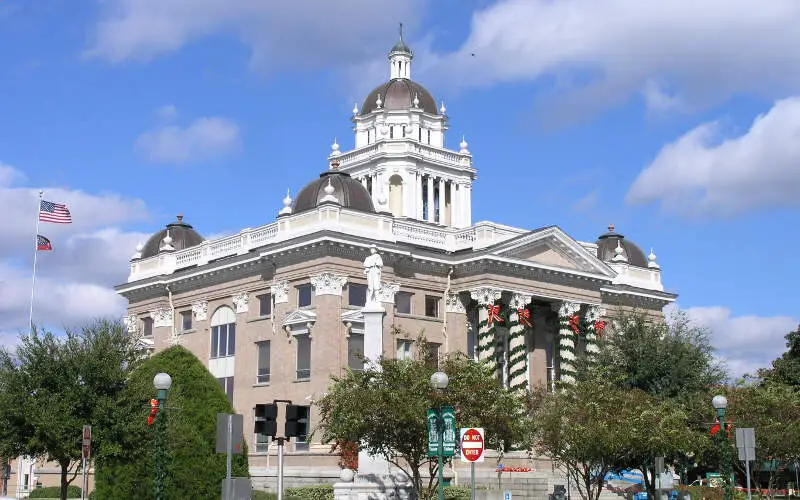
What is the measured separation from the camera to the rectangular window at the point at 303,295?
199 ft

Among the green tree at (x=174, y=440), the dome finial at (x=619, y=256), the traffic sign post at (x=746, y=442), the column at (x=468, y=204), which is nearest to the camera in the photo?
the traffic sign post at (x=746, y=442)

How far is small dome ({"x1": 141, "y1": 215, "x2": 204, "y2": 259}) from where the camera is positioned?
74.8 metres

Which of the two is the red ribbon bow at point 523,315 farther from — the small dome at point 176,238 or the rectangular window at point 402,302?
the small dome at point 176,238

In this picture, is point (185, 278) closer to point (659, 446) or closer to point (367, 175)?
point (367, 175)

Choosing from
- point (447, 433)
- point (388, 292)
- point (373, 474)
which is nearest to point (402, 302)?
point (388, 292)

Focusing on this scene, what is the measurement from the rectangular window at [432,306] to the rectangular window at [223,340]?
11.4 meters

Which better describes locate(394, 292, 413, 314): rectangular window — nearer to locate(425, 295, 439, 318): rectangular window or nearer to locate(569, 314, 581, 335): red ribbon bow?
locate(425, 295, 439, 318): rectangular window

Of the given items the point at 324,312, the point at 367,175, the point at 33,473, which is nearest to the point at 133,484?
the point at 324,312

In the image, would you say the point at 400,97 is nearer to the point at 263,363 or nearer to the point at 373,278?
the point at 263,363

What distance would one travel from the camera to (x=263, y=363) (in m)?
63.4

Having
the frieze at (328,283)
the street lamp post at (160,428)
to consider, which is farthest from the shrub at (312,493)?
the street lamp post at (160,428)

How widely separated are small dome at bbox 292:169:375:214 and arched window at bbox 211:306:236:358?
805cm

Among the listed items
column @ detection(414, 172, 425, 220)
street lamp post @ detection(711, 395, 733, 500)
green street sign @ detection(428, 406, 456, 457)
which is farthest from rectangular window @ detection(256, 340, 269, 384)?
green street sign @ detection(428, 406, 456, 457)

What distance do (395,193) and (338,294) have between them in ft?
66.7
